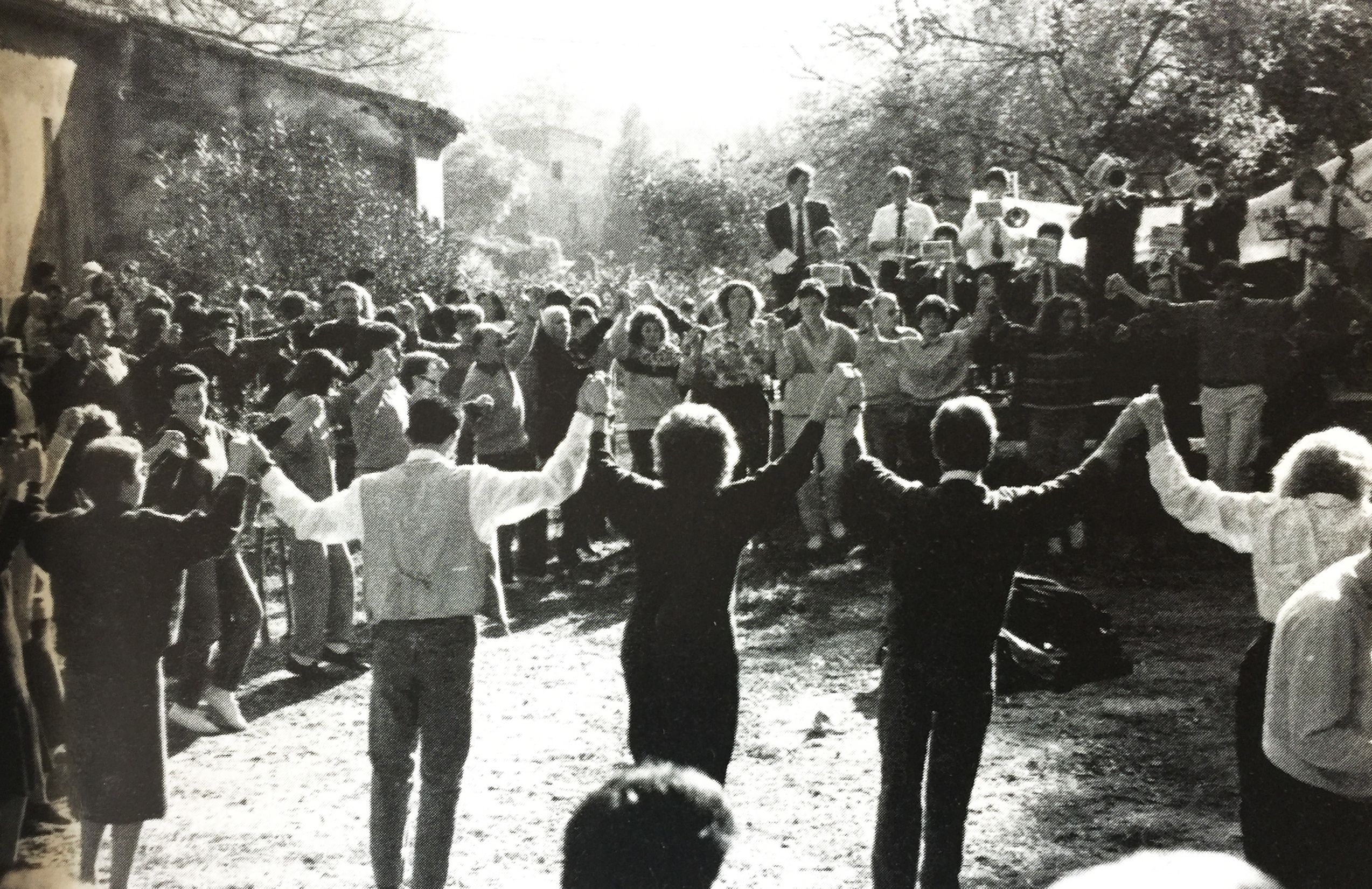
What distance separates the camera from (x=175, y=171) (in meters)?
7.55

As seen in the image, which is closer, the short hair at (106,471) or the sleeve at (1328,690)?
the sleeve at (1328,690)

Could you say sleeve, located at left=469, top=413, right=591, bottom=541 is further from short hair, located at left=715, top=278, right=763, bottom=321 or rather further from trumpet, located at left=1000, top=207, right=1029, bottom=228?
trumpet, located at left=1000, top=207, right=1029, bottom=228

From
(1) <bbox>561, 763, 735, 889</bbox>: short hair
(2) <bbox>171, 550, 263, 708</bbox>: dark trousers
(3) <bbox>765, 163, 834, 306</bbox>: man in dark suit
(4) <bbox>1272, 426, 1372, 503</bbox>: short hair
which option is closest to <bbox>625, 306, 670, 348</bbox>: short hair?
(3) <bbox>765, 163, 834, 306</bbox>: man in dark suit

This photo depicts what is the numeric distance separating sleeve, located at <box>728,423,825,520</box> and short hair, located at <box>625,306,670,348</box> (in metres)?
3.81

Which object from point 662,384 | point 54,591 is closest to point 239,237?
point 662,384

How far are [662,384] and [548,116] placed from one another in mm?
5587

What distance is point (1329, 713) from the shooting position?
2.77 metres

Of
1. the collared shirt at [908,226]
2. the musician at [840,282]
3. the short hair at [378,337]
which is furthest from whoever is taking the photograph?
the collared shirt at [908,226]

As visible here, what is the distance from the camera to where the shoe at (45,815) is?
4.56 metres

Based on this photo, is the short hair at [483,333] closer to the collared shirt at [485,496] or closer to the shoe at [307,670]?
the shoe at [307,670]

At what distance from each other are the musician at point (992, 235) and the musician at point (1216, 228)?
132cm

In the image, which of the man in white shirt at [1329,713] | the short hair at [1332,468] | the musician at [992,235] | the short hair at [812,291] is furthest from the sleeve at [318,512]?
the musician at [992,235]

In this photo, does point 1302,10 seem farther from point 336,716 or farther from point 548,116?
point 336,716

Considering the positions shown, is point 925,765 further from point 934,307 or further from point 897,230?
point 897,230
